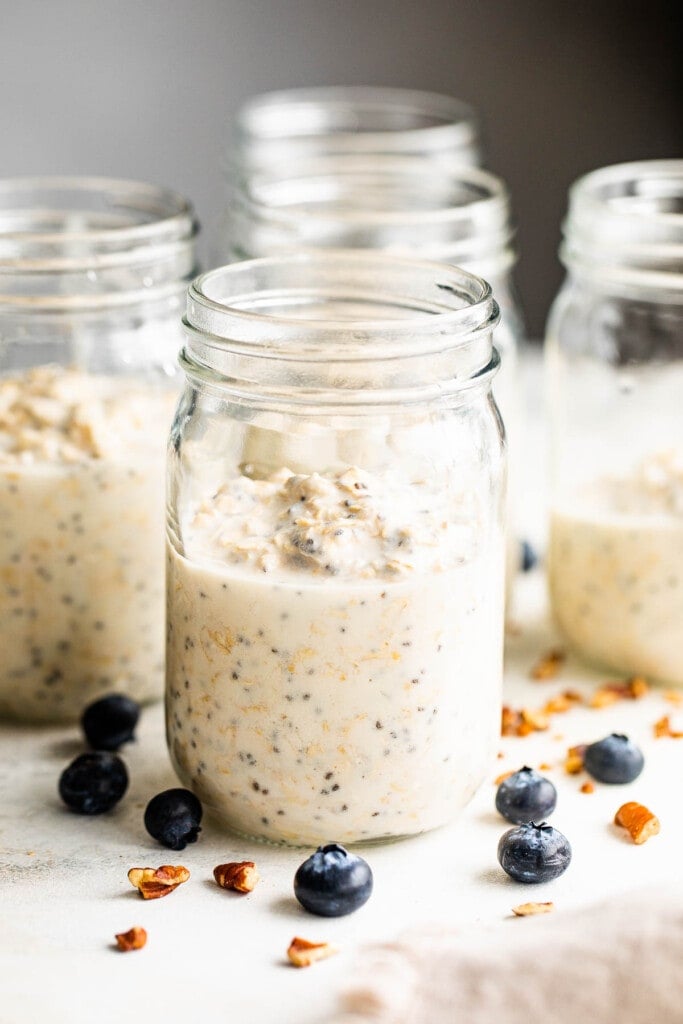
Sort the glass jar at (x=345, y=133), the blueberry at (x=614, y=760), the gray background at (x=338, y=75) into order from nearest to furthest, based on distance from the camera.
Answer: the blueberry at (x=614, y=760)
the glass jar at (x=345, y=133)
the gray background at (x=338, y=75)

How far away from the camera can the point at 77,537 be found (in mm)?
1472

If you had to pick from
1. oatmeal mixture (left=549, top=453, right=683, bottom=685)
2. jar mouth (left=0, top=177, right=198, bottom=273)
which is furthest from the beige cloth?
jar mouth (left=0, top=177, right=198, bottom=273)

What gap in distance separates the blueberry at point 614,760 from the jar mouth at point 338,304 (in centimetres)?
45

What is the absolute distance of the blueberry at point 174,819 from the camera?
1299 millimetres

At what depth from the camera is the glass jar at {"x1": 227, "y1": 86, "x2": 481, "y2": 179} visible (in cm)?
214

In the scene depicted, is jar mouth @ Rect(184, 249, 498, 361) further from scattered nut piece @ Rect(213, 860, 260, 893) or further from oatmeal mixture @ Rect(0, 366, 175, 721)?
scattered nut piece @ Rect(213, 860, 260, 893)

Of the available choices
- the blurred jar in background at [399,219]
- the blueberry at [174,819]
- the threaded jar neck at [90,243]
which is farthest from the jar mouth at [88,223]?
the blueberry at [174,819]

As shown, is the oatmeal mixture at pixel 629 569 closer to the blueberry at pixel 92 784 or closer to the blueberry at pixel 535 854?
the blueberry at pixel 535 854

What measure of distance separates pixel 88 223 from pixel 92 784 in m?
0.67

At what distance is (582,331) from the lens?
5.57 feet

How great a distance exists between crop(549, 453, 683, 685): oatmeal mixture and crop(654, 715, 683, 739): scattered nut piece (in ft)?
0.33

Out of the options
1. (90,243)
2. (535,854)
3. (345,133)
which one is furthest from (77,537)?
(345,133)

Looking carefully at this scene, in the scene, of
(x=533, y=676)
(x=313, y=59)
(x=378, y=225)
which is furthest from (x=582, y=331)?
(x=313, y=59)

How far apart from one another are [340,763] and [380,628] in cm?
13
